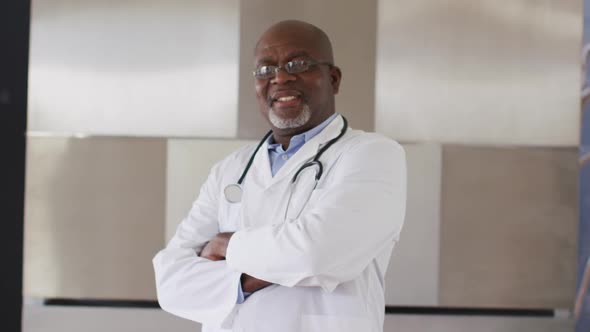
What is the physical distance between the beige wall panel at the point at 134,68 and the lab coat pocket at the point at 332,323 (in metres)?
1.27

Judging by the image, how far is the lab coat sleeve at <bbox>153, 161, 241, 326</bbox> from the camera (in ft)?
5.09

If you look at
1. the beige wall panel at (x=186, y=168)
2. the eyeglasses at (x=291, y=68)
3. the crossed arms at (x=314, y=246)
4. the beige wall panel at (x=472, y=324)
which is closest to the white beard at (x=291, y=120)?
the eyeglasses at (x=291, y=68)

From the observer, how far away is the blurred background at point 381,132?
8.31ft

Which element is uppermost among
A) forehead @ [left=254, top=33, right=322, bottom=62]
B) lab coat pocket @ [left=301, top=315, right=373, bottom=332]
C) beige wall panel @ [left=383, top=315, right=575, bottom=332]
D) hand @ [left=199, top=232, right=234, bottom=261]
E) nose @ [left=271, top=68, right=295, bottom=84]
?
forehead @ [left=254, top=33, right=322, bottom=62]

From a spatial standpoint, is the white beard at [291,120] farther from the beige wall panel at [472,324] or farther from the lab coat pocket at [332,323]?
the beige wall panel at [472,324]

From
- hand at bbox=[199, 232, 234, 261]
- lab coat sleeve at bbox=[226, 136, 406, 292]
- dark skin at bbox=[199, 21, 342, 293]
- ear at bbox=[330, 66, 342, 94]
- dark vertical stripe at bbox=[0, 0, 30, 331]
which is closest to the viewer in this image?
lab coat sleeve at bbox=[226, 136, 406, 292]

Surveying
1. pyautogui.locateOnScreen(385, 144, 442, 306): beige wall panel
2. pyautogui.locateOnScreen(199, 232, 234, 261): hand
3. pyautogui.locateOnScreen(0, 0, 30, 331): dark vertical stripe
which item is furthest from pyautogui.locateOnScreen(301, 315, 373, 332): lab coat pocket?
pyautogui.locateOnScreen(0, 0, 30, 331): dark vertical stripe

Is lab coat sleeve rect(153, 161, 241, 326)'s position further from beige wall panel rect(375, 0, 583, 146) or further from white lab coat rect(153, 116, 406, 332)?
beige wall panel rect(375, 0, 583, 146)

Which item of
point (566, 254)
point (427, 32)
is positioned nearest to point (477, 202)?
point (566, 254)

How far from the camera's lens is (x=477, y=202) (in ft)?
8.30

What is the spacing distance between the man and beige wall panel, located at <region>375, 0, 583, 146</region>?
0.82 meters

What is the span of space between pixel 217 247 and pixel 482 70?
153 cm

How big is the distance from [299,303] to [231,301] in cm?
19

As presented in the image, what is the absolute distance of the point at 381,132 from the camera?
8.39 ft
